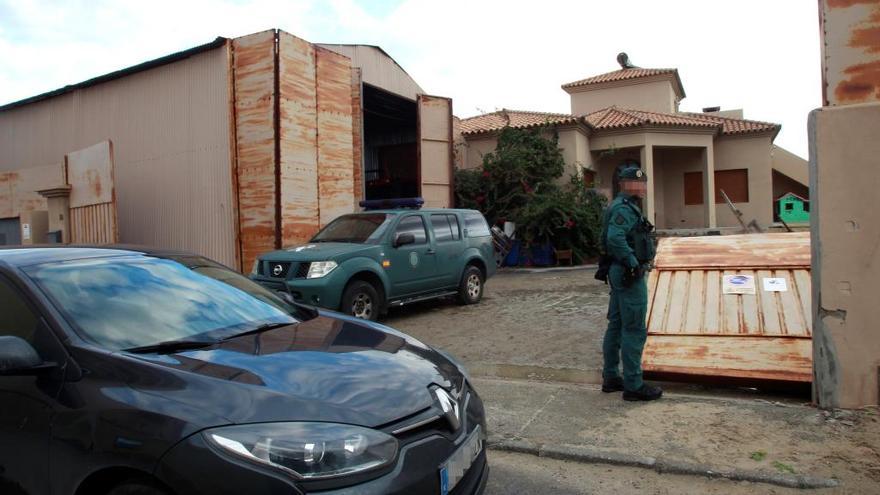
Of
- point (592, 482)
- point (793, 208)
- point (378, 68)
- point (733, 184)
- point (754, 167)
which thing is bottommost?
point (592, 482)

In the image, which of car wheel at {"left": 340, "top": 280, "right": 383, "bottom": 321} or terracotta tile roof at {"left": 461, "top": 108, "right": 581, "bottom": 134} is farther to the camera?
terracotta tile roof at {"left": 461, "top": 108, "right": 581, "bottom": 134}

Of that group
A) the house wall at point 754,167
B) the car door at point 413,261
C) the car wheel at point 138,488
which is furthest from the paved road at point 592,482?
the house wall at point 754,167

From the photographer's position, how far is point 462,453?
8.63 feet

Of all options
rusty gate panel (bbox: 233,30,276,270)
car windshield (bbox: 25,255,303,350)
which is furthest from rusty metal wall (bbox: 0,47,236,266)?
car windshield (bbox: 25,255,303,350)

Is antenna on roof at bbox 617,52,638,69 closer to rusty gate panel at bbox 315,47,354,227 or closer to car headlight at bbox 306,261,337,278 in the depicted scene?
rusty gate panel at bbox 315,47,354,227

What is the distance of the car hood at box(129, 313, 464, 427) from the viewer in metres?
2.26

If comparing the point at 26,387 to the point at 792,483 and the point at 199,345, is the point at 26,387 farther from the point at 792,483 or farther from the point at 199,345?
the point at 792,483

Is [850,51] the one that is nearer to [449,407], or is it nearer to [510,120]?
[449,407]

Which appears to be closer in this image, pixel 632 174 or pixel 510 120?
pixel 632 174

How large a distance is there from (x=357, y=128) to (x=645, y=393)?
33.3 feet

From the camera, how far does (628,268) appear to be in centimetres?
478

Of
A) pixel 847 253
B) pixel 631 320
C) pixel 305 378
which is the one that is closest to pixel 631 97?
pixel 847 253

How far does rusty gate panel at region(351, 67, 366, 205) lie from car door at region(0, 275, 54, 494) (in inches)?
439

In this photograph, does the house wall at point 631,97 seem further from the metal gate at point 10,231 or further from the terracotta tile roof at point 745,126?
the metal gate at point 10,231
